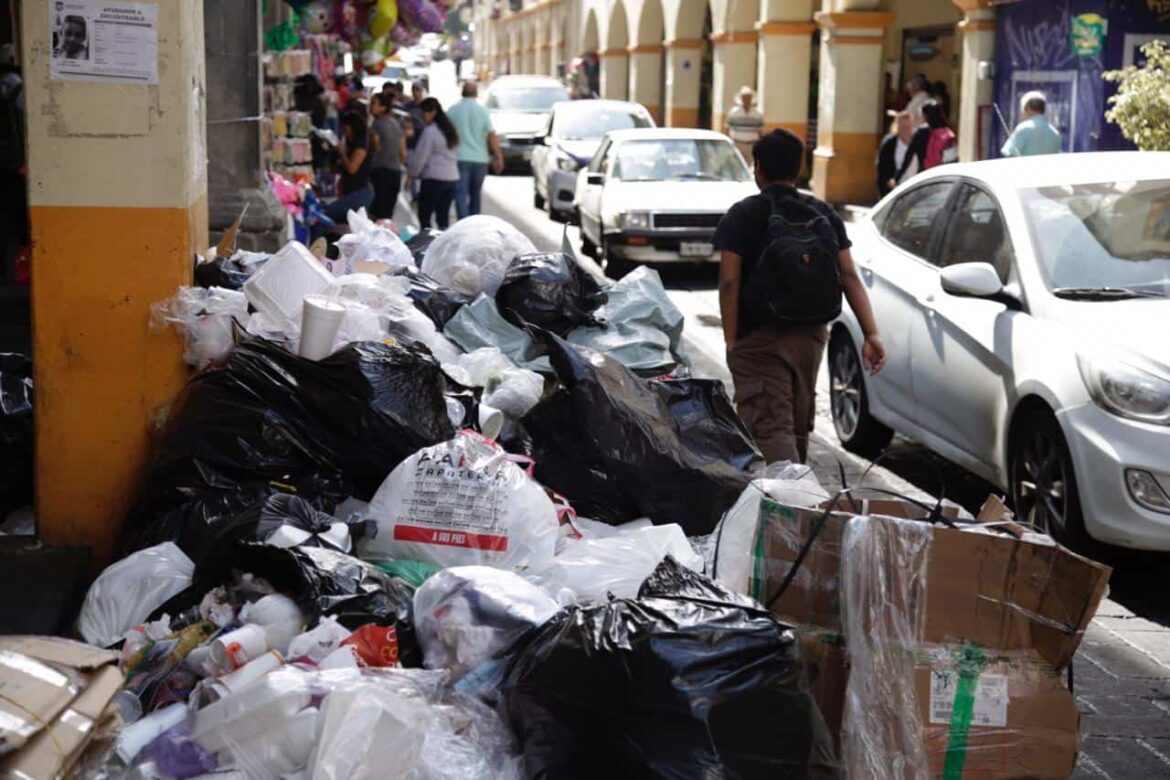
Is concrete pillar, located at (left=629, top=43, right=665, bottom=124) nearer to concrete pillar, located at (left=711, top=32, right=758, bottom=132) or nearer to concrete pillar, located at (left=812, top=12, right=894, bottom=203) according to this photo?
concrete pillar, located at (left=711, top=32, right=758, bottom=132)

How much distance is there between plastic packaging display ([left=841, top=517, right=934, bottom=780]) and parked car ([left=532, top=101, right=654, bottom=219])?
1681 cm

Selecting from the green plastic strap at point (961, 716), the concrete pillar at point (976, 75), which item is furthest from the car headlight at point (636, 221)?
the green plastic strap at point (961, 716)

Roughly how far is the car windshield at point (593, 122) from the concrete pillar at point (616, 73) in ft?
65.7

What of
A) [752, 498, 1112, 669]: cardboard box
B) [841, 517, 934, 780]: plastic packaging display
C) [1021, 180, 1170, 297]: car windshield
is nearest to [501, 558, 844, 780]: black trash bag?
[841, 517, 934, 780]: plastic packaging display

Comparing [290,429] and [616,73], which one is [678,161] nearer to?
[290,429]

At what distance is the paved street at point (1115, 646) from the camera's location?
15.1 feet

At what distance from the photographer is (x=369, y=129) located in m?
15.5

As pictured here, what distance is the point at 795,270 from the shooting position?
240 inches

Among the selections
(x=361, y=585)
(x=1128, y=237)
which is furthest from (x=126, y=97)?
(x=1128, y=237)

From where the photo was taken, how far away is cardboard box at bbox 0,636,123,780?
9.34 ft

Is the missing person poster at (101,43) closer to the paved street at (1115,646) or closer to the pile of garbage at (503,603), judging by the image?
the pile of garbage at (503,603)

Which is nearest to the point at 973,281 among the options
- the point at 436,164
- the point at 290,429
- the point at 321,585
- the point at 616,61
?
the point at 290,429

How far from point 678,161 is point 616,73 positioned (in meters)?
26.7

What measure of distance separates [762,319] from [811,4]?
69.2 ft
